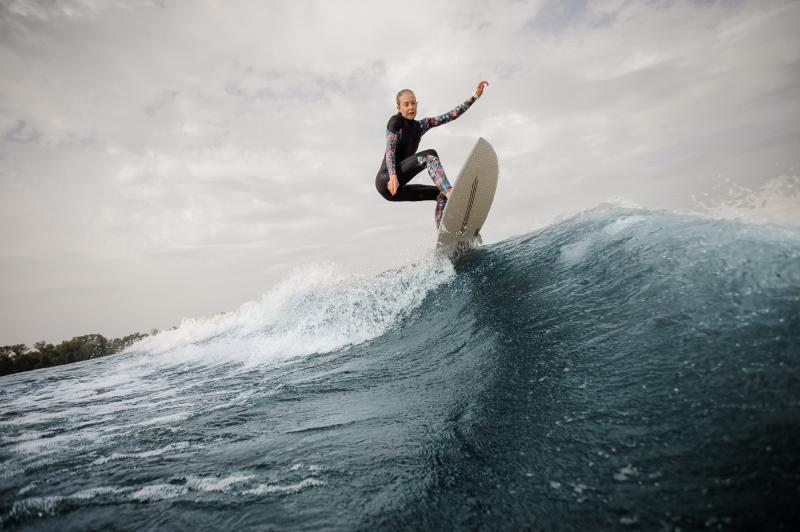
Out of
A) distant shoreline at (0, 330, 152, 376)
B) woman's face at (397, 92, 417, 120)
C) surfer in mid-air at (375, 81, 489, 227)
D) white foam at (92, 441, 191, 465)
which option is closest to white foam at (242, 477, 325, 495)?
white foam at (92, 441, 191, 465)

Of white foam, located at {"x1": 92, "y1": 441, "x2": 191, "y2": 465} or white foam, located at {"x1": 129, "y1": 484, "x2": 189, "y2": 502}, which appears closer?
white foam, located at {"x1": 129, "y1": 484, "x2": 189, "y2": 502}

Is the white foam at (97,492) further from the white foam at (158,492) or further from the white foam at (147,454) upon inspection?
the white foam at (147,454)

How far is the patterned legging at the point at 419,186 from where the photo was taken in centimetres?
570

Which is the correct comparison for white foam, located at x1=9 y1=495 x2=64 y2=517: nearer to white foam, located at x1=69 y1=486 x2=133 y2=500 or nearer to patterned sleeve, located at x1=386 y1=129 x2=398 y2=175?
white foam, located at x1=69 y1=486 x2=133 y2=500

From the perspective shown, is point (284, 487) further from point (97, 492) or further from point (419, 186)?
point (419, 186)

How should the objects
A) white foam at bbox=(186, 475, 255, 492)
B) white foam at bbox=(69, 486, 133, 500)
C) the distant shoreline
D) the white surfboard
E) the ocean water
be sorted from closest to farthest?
the ocean water < white foam at bbox=(186, 475, 255, 492) < white foam at bbox=(69, 486, 133, 500) < the white surfboard < the distant shoreline

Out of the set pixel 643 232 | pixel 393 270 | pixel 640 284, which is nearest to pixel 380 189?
pixel 393 270

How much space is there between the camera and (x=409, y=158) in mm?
5730

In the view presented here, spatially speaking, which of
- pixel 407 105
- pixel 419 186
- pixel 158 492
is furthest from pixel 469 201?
pixel 158 492

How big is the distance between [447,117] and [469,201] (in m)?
1.50

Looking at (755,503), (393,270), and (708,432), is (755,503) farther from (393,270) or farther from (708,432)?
(393,270)

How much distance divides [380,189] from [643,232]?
12.8 feet

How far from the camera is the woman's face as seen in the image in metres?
5.70

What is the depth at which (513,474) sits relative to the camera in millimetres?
1420
